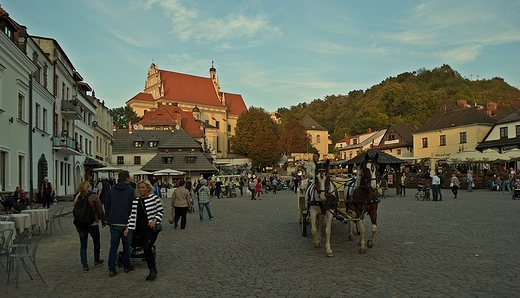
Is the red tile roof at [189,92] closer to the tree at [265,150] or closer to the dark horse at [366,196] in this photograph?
the tree at [265,150]

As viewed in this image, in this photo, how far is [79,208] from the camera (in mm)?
8656

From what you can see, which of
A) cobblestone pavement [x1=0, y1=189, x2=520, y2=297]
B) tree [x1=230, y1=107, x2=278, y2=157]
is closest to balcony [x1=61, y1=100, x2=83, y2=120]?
cobblestone pavement [x1=0, y1=189, x2=520, y2=297]

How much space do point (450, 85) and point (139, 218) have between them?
104 meters

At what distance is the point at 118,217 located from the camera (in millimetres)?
8219

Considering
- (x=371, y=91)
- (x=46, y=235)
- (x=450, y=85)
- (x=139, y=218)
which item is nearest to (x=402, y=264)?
(x=139, y=218)

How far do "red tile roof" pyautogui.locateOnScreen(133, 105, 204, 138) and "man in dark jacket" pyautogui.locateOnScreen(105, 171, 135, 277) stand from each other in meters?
84.0

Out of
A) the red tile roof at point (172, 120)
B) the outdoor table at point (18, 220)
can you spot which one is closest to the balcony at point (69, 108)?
the outdoor table at point (18, 220)

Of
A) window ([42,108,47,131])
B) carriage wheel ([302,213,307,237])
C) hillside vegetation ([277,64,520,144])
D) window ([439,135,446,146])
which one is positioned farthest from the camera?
hillside vegetation ([277,64,520,144])

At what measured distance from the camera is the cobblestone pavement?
6.98 m

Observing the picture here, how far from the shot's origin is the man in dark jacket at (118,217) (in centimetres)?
820

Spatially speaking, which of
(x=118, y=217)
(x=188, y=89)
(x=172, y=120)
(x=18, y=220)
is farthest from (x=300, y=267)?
(x=188, y=89)

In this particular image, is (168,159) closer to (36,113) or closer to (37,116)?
(37,116)

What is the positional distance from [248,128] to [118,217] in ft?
297

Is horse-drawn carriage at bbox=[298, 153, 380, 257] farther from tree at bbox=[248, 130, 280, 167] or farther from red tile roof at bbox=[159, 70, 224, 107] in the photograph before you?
red tile roof at bbox=[159, 70, 224, 107]
